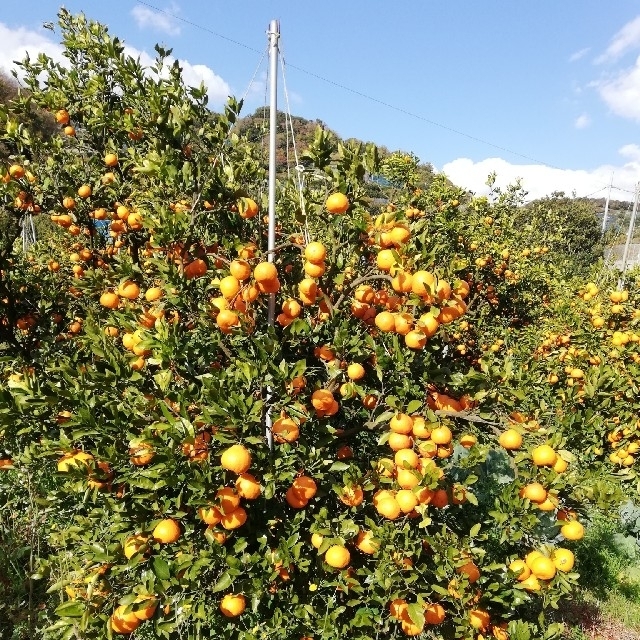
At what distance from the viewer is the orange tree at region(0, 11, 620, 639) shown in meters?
1.75

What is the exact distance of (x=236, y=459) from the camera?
164 cm

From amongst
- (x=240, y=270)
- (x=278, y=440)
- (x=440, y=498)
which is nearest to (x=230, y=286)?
(x=240, y=270)

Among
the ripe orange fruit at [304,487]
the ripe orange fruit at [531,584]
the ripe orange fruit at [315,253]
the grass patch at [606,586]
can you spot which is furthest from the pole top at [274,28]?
the grass patch at [606,586]

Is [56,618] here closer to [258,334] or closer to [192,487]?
[192,487]

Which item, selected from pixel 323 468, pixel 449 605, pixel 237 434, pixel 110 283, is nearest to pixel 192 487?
pixel 237 434

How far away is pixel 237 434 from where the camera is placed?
5.70 ft

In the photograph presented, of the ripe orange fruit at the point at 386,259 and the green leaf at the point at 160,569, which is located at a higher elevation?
the ripe orange fruit at the point at 386,259

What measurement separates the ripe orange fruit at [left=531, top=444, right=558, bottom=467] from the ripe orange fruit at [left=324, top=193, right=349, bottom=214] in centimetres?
122

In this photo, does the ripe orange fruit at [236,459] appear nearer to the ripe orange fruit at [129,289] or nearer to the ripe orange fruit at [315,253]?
the ripe orange fruit at [315,253]

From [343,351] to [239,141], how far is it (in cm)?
128

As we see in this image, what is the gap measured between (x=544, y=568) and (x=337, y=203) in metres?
1.66

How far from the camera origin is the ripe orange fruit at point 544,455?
189 cm

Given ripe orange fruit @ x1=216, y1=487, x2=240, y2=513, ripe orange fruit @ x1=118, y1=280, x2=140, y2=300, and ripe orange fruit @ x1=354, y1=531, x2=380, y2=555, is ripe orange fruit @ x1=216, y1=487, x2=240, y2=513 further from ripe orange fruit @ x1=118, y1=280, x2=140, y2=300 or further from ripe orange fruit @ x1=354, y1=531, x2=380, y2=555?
ripe orange fruit @ x1=118, y1=280, x2=140, y2=300

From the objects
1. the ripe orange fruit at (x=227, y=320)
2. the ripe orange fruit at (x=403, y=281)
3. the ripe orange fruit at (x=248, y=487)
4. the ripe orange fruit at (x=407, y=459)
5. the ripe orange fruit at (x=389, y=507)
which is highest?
the ripe orange fruit at (x=403, y=281)
